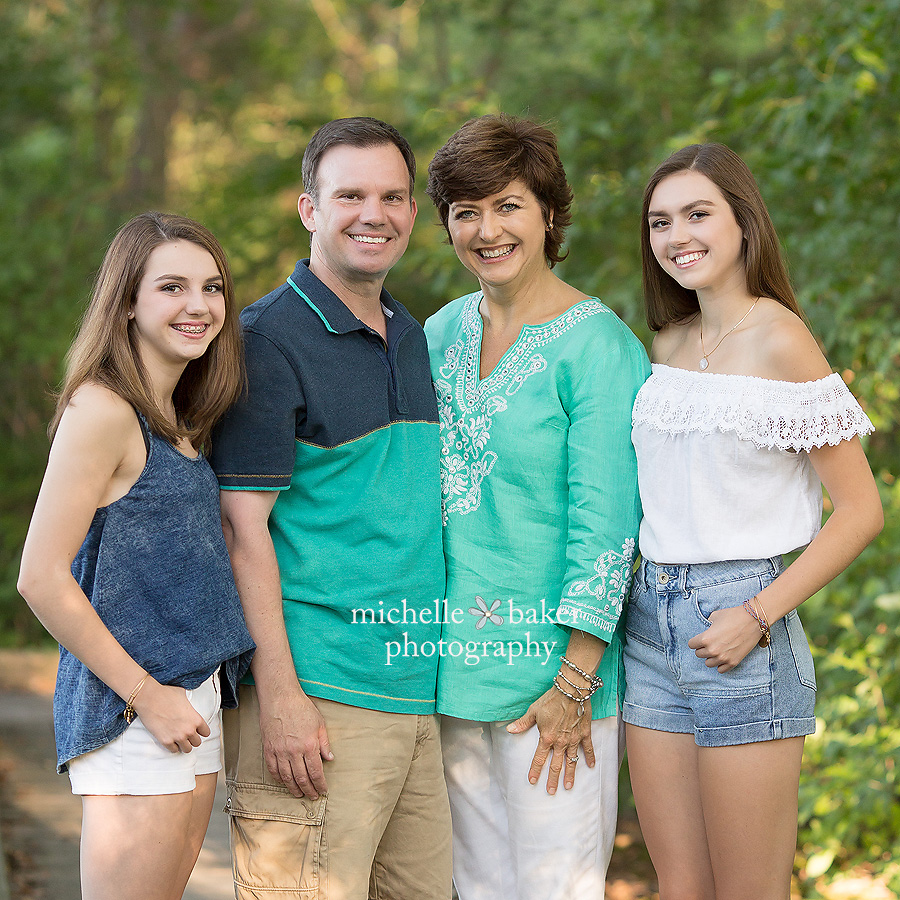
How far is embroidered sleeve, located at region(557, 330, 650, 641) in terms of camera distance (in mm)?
2117

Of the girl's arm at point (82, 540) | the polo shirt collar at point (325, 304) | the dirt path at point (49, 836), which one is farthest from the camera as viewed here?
the dirt path at point (49, 836)

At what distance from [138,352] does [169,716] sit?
654 millimetres

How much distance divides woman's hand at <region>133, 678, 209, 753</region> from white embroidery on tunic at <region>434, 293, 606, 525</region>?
70 cm

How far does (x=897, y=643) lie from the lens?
3.31m

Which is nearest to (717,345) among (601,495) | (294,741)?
(601,495)

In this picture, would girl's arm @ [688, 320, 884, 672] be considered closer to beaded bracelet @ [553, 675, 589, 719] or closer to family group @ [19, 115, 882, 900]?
family group @ [19, 115, 882, 900]

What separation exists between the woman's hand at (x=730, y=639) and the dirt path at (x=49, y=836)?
223cm

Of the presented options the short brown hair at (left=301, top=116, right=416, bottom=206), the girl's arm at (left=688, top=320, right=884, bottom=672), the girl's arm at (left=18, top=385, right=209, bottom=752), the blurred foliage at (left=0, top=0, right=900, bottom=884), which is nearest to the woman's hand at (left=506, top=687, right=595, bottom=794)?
the girl's arm at (left=688, top=320, right=884, bottom=672)

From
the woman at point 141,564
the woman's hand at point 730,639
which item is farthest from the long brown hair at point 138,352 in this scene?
the woman's hand at point 730,639

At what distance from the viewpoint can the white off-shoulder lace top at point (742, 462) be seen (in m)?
1.97

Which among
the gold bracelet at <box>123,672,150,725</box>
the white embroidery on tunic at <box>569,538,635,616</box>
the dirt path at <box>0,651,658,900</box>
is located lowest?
the dirt path at <box>0,651,658,900</box>

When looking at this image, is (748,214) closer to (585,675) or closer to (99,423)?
(585,675)

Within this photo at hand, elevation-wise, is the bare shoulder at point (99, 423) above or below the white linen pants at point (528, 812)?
above

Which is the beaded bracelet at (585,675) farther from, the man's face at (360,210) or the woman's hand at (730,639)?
the man's face at (360,210)
